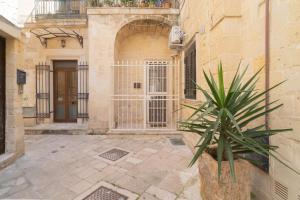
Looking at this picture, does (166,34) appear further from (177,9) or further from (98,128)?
(98,128)

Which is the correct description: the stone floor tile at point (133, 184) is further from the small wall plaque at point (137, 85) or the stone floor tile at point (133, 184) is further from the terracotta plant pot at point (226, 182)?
the small wall plaque at point (137, 85)

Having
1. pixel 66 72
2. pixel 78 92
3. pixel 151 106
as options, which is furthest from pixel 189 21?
pixel 66 72

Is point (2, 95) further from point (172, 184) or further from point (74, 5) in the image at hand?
point (74, 5)

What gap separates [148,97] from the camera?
660cm

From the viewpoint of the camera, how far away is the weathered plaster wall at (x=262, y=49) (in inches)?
72.9

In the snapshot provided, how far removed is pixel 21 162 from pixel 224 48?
4.32m

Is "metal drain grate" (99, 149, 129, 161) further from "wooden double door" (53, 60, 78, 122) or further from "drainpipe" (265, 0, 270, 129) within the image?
"wooden double door" (53, 60, 78, 122)

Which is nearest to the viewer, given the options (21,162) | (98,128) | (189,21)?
(21,162)

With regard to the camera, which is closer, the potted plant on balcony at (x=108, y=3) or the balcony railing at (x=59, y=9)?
the potted plant on balcony at (x=108, y=3)

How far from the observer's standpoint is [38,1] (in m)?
7.66

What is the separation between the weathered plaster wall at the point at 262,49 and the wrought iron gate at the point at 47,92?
5.15 metres

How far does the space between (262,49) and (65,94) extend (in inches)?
287

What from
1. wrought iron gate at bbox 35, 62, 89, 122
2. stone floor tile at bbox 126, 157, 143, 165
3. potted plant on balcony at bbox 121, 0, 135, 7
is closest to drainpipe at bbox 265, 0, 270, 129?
stone floor tile at bbox 126, 157, 143, 165

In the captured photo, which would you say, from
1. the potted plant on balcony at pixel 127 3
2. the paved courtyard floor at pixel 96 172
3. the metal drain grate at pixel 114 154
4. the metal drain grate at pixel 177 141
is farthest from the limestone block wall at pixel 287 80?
the potted plant on balcony at pixel 127 3
